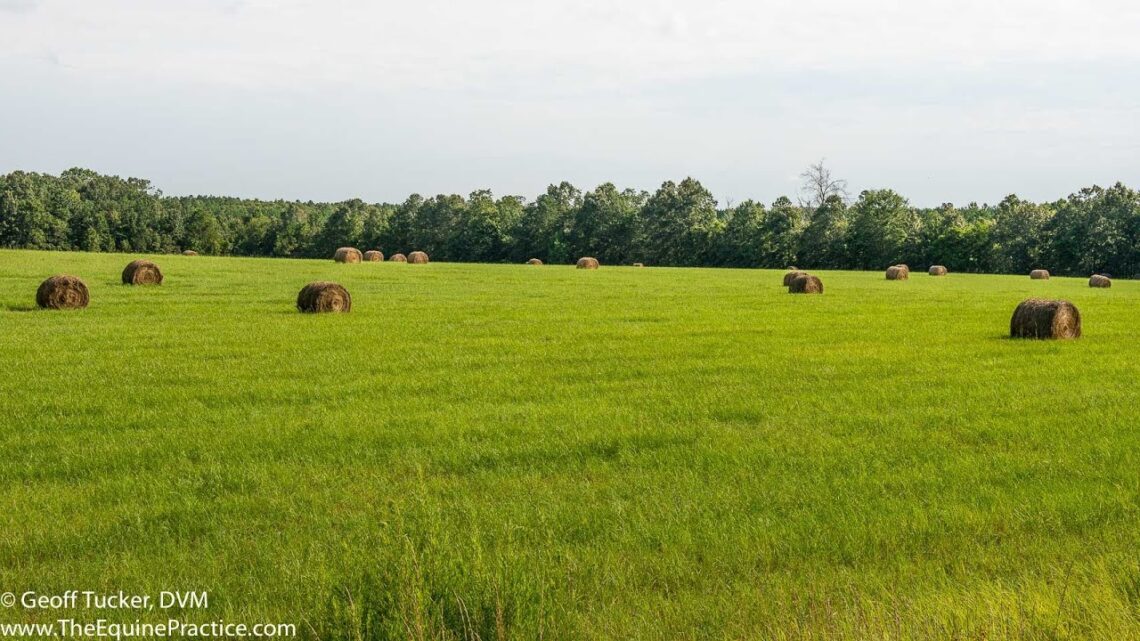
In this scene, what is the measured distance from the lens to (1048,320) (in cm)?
1917

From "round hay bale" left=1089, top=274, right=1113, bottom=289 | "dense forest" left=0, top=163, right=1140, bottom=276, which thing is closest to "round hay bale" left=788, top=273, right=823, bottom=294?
"round hay bale" left=1089, top=274, right=1113, bottom=289

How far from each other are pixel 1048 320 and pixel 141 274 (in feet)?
105

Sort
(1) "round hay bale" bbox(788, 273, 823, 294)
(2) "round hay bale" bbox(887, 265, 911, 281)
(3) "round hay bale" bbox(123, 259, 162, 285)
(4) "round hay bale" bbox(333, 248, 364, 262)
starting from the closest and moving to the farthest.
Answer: (3) "round hay bale" bbox(123, 259, 162, 285) < (1) "round hay bale" bbox(788, 273, 823, 294) < (2) "round hay bale" bbox(887, 265, 911, 281) < (4) "round hay bale" bbox(333, 248, 364, 262)

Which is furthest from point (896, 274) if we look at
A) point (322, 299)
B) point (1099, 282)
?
point (322, 299)

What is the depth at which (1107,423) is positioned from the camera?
10.2 meters

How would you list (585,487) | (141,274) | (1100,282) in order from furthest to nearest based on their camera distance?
(1100,282) < (141,274) < (585,487)

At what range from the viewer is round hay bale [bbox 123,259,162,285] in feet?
114

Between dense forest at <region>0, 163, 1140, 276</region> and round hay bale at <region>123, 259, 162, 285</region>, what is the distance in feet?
230

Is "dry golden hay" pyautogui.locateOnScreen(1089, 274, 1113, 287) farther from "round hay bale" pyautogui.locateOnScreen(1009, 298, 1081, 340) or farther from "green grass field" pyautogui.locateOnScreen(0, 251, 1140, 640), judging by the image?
"green grass field" pyautogui.locateOnScreen(0, 251, 1140, 640)

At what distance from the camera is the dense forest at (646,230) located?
81688 mm

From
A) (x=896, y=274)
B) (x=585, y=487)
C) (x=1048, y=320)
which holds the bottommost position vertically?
(x=585, y=487)

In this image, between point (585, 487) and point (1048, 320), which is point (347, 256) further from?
point (585, 487)

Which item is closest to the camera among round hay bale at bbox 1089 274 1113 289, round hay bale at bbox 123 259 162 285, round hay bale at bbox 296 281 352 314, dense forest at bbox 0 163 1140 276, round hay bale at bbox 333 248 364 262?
round hay bale at bbox 296 281 352 314

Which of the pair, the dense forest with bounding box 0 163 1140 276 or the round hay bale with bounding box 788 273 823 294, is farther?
the dense forest with bounding box 0 163 1140 276
